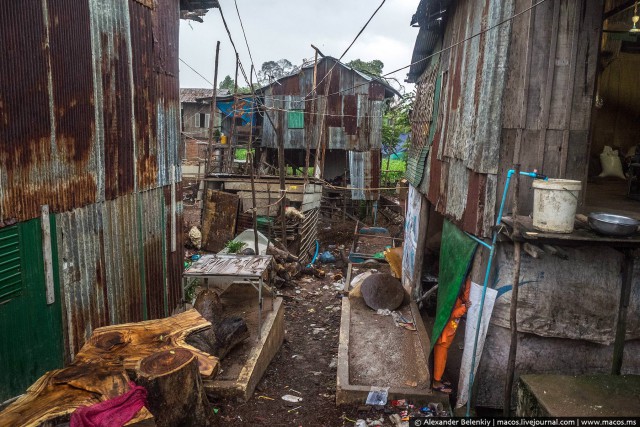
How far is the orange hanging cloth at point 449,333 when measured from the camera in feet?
18.6

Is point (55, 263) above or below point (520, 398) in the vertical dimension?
above

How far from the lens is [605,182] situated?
8852 millimetres

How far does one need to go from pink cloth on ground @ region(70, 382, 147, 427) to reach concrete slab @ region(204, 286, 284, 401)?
2.25m

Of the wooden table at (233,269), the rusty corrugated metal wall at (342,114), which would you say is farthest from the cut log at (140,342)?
the rusty corrugated metal wall at (342,114)

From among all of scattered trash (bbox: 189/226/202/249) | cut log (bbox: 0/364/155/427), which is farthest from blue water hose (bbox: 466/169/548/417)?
scattered trash (bbox: 189/226/202/249)

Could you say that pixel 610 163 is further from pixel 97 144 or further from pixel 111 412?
pixel 111 412

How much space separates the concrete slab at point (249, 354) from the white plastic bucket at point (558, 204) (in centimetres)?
428

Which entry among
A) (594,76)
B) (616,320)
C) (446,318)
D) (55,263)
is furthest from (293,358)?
(594,76)

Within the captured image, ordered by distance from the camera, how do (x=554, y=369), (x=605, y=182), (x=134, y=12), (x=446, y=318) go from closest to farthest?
1. (x=554, y=369)
2. (x=446, y=318)
3. (x=134, y=12)
4. (x=605, y=182)

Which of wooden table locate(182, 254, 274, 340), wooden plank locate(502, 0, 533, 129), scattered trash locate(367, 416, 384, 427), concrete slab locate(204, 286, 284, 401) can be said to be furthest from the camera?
wooden table locate(182, 254, 274, 340)

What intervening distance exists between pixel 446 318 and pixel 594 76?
3247mm

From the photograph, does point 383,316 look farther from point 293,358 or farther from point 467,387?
point 467,387

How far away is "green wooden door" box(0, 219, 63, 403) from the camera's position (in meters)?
4.56

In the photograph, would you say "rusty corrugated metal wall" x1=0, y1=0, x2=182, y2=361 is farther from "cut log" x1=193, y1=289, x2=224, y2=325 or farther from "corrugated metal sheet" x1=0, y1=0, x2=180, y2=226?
"cut log" x1=193, y1=289, x2=224, y2=325
